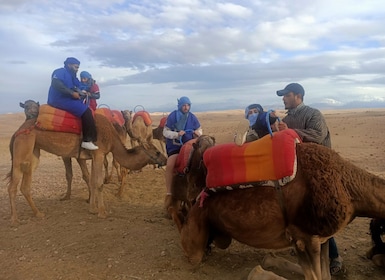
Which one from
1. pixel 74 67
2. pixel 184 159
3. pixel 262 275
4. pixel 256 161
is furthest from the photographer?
pixel 74 67

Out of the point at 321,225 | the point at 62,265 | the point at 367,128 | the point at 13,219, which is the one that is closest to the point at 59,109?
the point at 13,219

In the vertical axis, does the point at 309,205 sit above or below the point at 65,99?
below

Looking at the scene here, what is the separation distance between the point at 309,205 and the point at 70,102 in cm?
560

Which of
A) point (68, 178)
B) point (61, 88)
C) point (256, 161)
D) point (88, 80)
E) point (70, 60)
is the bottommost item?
point (68, 178)

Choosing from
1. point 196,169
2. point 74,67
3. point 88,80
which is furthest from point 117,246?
point 88,80

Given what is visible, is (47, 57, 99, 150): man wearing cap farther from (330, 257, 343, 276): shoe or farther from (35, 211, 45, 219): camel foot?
(330, 257, 343, 276): shoe

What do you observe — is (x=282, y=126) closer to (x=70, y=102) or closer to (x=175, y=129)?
(x=175, y=129)

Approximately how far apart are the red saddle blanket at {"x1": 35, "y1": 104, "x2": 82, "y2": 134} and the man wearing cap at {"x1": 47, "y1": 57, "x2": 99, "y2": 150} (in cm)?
12

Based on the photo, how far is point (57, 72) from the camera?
8.01 metres

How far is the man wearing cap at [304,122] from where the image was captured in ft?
15.6

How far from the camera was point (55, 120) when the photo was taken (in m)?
7.89

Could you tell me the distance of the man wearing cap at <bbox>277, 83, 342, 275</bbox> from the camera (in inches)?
187

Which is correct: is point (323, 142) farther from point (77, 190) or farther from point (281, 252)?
point (77, 190)

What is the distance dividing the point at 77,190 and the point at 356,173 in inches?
303
